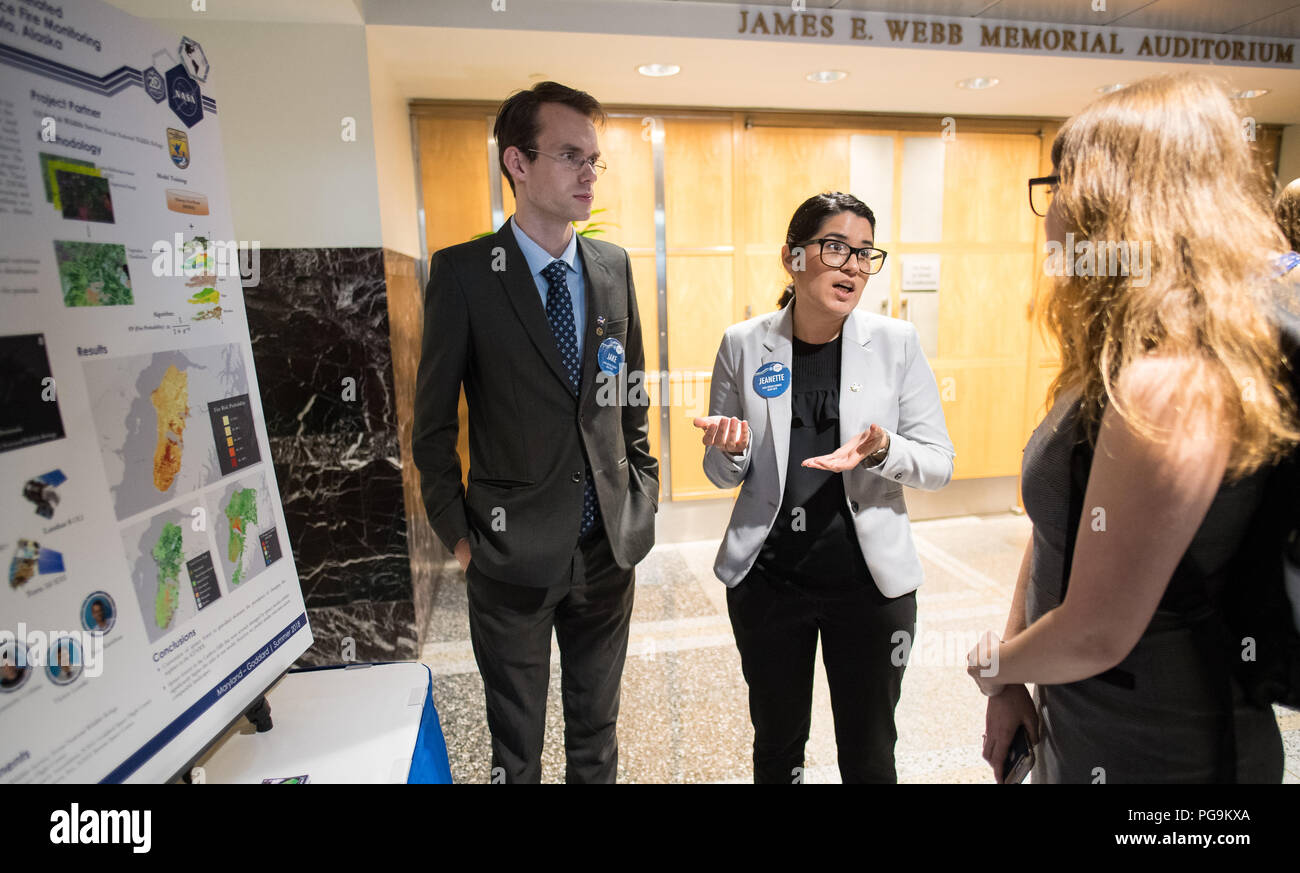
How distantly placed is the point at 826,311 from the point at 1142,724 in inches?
39.4

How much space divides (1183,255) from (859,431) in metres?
0.79

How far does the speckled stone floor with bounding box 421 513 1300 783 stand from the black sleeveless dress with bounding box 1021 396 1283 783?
4.89 ft

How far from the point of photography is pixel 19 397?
0.89 meters

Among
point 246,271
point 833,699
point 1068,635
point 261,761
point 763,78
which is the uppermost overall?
point 763,78

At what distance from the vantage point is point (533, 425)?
1594mm

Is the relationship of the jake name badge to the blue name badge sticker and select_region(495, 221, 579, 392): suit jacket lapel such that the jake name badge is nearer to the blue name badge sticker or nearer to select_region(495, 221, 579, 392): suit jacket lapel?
select_region(495, 221, 579, 392): suit jacket lapel

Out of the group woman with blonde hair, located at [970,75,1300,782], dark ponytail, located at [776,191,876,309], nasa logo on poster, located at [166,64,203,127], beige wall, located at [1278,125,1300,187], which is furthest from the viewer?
beige wall, located at [1278,125,1300,187]

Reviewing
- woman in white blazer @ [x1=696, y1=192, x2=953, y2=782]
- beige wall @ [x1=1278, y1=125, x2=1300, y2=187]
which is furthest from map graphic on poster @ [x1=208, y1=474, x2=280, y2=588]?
beige wall @ [x1=1278, y1=125, x2=1300, y2=187]

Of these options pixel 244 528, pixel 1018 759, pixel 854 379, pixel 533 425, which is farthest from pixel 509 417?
pixel 1018 759

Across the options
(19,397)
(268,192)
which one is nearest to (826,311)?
(19,397)

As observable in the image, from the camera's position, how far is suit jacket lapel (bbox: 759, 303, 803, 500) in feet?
5.16
